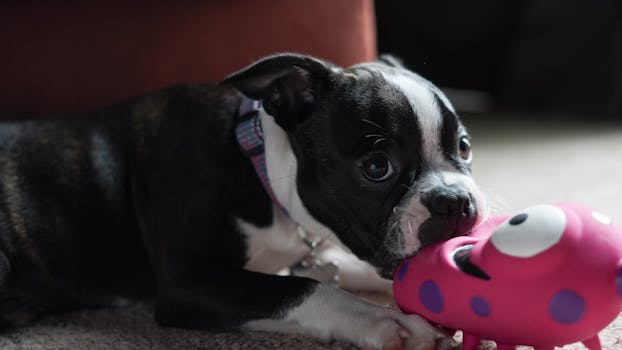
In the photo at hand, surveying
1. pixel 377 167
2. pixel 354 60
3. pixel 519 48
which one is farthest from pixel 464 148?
pixel 519 48

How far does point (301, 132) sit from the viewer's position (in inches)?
83.0

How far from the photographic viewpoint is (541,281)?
1.53 meters

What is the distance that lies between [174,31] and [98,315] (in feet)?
4.00

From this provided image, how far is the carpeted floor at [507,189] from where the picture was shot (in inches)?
81.0

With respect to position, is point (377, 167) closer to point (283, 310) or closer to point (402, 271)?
point (402, 271)

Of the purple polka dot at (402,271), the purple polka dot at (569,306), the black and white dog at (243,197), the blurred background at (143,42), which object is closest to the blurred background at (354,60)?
the blurred background at (143,42)

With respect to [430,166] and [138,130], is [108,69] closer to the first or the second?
[138,130]

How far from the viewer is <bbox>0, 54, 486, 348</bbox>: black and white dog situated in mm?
1924

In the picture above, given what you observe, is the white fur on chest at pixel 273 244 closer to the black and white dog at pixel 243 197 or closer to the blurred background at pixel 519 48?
the black and white dog at pixel 243 197

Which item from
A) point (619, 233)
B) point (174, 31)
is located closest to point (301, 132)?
point (619, 233)

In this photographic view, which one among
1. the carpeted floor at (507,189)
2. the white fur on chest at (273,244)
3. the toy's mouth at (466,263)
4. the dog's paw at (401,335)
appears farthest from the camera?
the white fur on chest at (273,244)

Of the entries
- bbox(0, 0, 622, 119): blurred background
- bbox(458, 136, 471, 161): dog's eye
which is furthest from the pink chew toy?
bbox(0, 0, 622, 119): blurred background

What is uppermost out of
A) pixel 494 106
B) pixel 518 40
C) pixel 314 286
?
pixel 314 286

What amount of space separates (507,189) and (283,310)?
159 centimetres
